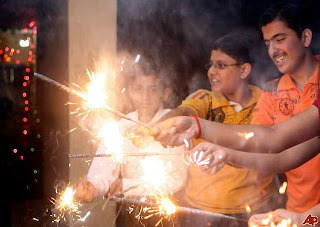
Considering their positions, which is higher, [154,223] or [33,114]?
[33,114]

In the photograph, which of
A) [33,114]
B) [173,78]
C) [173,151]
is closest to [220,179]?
[173,151]

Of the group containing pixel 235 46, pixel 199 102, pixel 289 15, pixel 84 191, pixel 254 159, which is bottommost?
pixel 84 191

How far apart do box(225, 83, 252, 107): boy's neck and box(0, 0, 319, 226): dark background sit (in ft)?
0.15

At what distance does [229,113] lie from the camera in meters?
1.76

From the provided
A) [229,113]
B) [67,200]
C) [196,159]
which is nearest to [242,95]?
[229,113]

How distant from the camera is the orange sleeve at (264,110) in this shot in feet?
5.72

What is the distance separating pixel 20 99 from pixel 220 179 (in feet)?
3.00

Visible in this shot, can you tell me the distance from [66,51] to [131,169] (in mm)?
567

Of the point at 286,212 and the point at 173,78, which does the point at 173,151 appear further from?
the point at 286,212

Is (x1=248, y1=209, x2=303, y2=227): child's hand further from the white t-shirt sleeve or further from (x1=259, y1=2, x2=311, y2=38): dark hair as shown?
(x1=259, y1=2, x2=311, y2=38): dark hair

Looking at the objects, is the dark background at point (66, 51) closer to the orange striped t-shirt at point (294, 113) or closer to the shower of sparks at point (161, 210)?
the orange striped t-shirt at point (294, 113)

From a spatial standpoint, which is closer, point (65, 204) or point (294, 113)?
point (294, 113)

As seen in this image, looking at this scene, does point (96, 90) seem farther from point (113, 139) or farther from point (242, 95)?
point (242, 95)

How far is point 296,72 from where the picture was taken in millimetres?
1721
